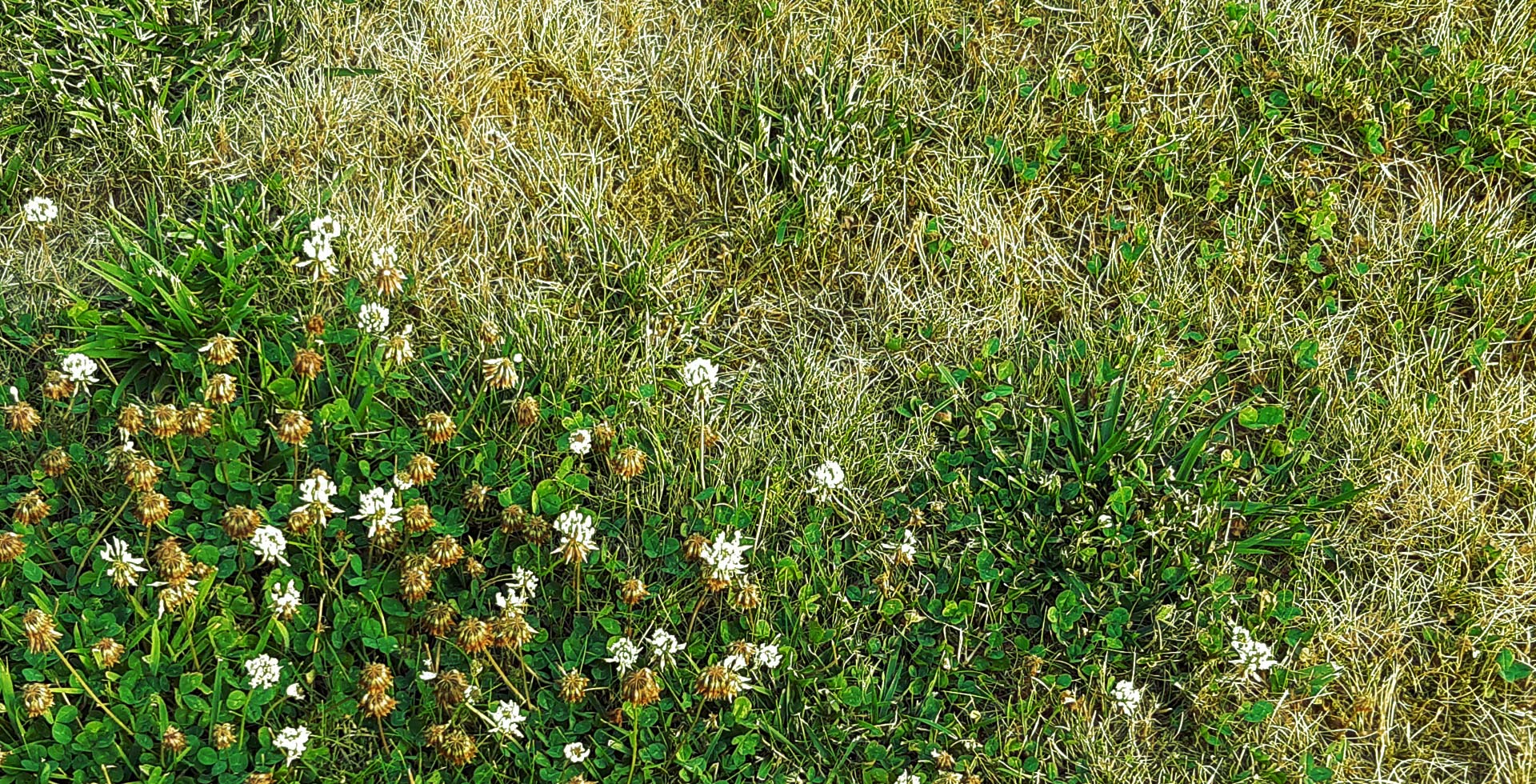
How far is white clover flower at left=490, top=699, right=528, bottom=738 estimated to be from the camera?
9.73 feet

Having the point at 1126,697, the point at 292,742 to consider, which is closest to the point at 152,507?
the point at 292,742

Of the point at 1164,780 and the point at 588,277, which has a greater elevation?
the point at 588,277

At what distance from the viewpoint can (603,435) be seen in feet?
10.8

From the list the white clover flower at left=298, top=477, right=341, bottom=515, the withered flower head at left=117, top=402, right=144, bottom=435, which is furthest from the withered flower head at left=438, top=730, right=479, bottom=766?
the withered flower head at left=117, top=402, right=144, bottom=435

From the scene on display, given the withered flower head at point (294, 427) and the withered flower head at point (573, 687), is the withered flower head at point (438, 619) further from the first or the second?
the withered flower head at point (294, 427)

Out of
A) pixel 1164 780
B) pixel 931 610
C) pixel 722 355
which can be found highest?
pixel 722 355

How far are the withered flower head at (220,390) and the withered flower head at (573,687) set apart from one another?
3.52 feet

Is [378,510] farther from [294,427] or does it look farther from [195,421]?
[195,421]

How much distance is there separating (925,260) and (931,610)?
105cm

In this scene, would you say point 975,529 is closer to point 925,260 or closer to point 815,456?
point 815,456

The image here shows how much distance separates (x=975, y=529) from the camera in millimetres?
3336

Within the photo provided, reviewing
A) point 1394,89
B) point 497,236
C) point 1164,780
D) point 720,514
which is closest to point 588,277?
point 497,236

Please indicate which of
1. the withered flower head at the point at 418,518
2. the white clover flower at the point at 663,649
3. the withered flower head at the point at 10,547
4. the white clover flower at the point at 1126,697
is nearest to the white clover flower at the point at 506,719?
the white clover flower at the point at 663,649

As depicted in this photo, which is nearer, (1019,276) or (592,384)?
(592,384)
